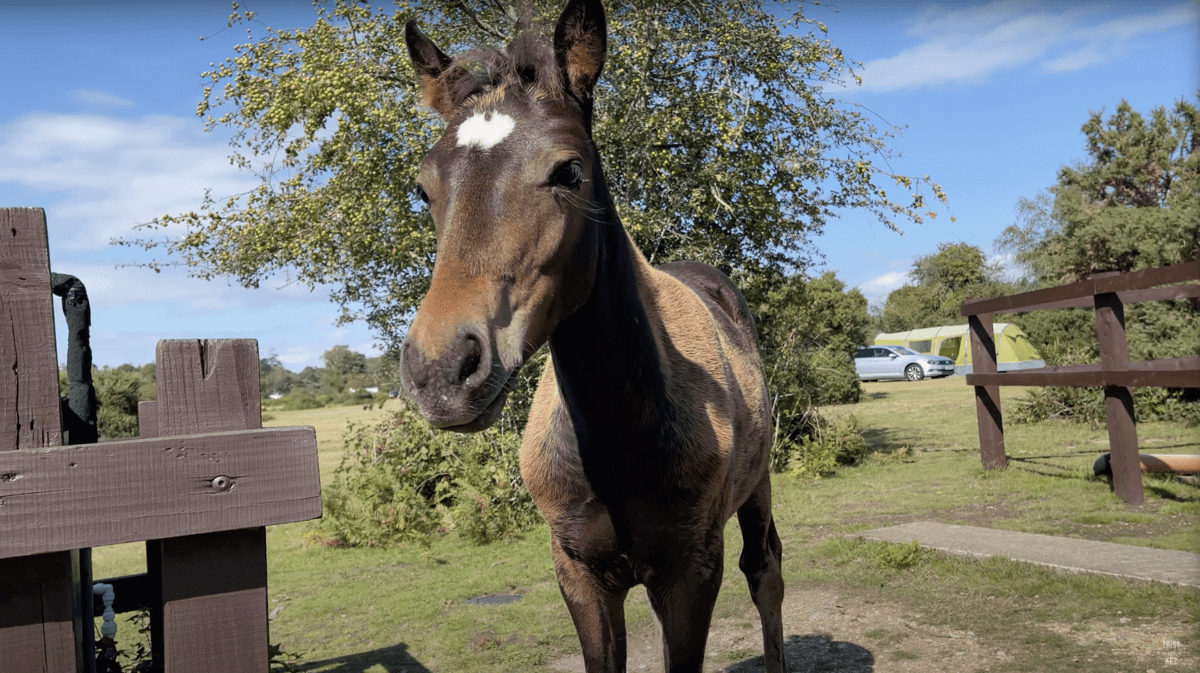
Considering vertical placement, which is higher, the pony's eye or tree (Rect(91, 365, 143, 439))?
the pony's eye

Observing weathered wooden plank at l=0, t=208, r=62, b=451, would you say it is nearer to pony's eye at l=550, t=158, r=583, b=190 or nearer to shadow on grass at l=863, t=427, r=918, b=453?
pony's eye at l=550, t=158, r=583, b=190

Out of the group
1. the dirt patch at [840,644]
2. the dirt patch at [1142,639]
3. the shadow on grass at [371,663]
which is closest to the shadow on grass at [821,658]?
the dirt patch at [840,644]

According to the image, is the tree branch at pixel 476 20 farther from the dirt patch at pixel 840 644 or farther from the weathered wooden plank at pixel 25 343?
the weathered wooden plank at pixel 25 343

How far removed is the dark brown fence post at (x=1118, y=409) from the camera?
7.42 m

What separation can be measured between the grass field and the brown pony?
2.08 m

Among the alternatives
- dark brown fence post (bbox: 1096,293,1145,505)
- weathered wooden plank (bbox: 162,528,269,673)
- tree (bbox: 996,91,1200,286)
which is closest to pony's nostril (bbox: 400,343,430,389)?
weathered wooden plank (bbox: 162,528,269,673)

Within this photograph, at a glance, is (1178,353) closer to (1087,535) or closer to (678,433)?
(1087,535)

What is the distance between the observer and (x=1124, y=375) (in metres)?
7.47

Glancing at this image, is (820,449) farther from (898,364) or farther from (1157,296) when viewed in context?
(898,364)

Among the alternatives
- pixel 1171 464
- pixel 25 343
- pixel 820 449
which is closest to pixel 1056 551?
pixel 1171 464

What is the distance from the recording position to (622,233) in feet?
9.17

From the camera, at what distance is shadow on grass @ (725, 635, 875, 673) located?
4.35m

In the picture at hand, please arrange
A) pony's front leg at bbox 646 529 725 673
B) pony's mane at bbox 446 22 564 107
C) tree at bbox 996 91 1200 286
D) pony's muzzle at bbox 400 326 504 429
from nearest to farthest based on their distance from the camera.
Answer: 1. pony's muzzle at bbox 400 326 504 429
2. pony's mane at bbox 446 22 564 107
3. pony's front leg at bbox 646 529 725 673
4. tree at bbox 996 91 1200 286

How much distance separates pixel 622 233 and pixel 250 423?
4.91ft
